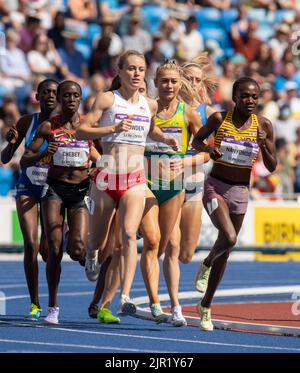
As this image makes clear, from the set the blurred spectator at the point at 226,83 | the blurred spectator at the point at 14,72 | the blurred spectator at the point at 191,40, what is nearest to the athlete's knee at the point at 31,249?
the blurred spectator at the point at 14,72

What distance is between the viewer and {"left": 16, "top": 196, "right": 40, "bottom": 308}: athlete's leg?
13.5 m

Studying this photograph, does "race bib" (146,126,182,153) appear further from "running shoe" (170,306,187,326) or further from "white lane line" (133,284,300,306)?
"white lane line" (133,284,300,306)

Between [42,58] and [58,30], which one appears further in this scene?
[58,30]

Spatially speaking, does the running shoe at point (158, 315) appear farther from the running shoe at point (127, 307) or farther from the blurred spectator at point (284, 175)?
the blurred spectator at point (284, 175)

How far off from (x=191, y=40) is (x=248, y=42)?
1984 mm

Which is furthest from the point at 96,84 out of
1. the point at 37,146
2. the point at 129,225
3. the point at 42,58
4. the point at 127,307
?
the point at 127,307

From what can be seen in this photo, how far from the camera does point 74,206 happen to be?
43.3 ft

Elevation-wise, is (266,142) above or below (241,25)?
below

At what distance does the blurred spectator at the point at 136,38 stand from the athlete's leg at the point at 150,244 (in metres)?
14.4

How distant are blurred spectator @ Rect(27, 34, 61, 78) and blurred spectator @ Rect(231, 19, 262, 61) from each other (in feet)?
18.5

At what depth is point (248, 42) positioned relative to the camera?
98.7ft

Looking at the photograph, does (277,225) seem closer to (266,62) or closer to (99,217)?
Result: (266,62)

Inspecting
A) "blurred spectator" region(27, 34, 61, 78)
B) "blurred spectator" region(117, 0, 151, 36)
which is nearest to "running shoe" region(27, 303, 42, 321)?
"blurred spectator" region(27, 34, 61, 78)
